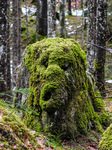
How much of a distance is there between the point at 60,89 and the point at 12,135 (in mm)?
2105

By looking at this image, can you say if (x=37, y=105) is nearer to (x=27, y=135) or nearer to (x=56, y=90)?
(x=56, y=90)

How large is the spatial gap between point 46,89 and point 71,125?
1.02m

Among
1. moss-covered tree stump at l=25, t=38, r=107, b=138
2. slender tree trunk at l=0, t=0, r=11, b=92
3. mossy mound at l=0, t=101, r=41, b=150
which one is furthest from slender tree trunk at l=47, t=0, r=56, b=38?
mossy mound at l=0, t=101, r=41, b=150

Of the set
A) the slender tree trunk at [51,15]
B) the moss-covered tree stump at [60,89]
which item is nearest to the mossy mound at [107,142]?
the moss-covered tree stump at [60,89]

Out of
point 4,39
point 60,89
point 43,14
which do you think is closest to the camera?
point 60,89

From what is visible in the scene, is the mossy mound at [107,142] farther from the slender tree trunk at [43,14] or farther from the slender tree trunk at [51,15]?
the slender tree trunk at [43,14]

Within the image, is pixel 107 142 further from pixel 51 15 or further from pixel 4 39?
pixel 51 15

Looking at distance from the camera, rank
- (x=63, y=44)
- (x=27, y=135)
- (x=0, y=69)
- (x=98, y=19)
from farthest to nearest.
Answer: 1. (x=98, y=19)
2. (x=0, y=69)
3. (x=63, y=44)
4. (x=27, y=135)

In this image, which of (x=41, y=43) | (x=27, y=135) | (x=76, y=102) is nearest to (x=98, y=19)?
(x=41, y=43)

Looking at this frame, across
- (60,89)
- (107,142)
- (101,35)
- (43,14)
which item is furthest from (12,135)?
(43,14)

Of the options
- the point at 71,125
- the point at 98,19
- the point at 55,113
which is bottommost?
the point at 71,125

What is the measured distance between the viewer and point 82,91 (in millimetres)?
4699

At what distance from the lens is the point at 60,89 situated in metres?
3.91

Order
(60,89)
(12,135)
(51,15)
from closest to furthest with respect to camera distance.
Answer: (12,135)
(60,89)
(51,15)
